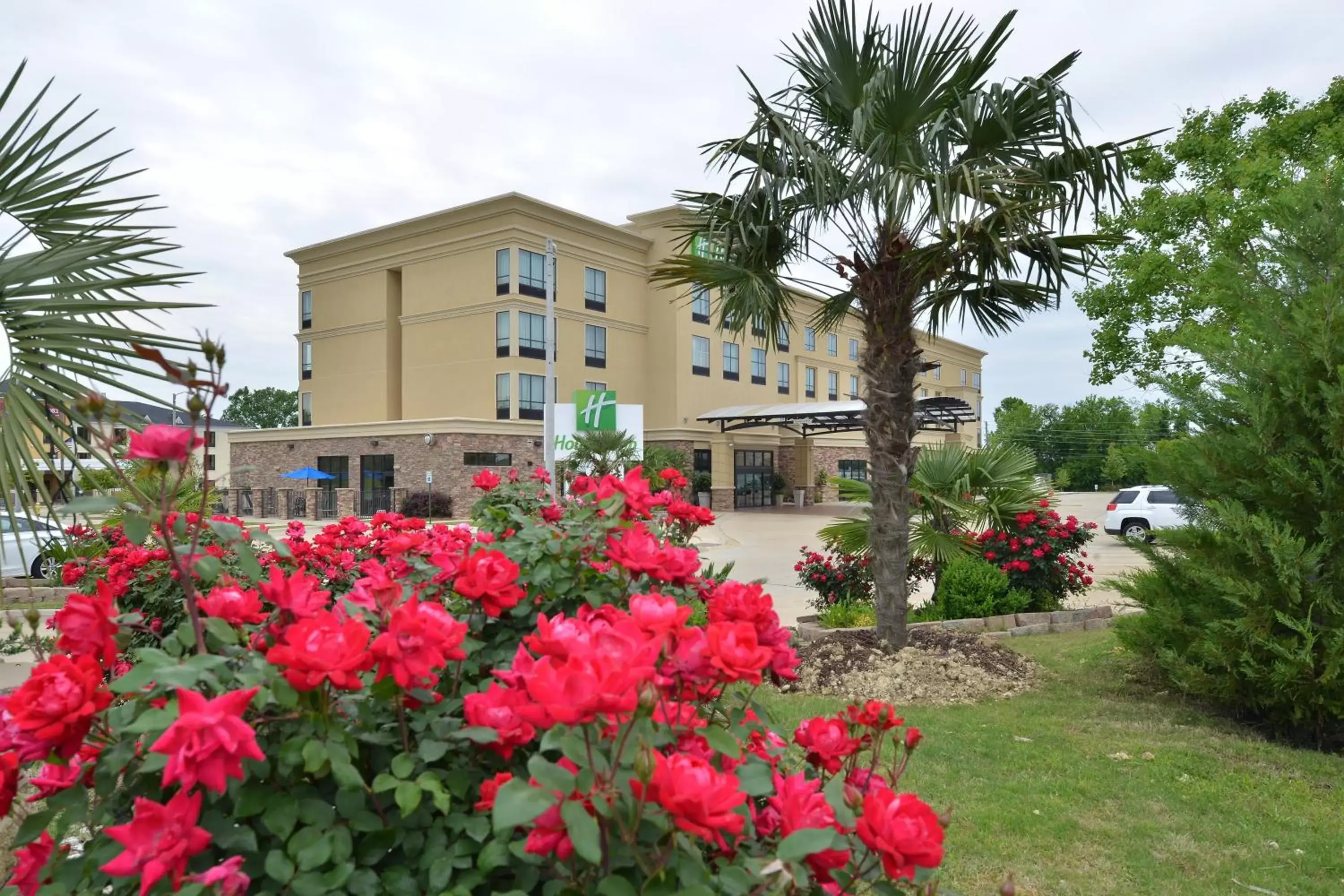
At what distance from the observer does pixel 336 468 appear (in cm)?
3453

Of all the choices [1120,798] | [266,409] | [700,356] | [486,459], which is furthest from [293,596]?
[266,409]

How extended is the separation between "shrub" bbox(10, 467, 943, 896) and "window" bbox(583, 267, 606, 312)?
35070mm

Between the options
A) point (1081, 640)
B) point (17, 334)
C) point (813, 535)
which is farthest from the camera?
point (813, 535)

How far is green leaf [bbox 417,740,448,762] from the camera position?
4.50 ft

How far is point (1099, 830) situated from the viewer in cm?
394

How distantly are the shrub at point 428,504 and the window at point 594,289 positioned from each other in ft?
34.9

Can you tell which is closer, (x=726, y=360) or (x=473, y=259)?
(x=473, y=259)

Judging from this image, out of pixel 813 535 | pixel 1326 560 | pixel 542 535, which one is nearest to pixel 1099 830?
pixel 1326 560

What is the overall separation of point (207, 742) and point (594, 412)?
80.0 feet

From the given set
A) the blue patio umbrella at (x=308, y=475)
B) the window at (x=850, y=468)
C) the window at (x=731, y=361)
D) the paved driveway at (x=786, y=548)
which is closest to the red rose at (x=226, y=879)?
the paved driveway at (x=786, y=548)

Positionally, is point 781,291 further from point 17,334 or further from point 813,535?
point 813,535

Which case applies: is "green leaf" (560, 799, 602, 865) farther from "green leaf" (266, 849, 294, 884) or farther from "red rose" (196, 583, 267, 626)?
"red rose" (196, 583, 267, 626)

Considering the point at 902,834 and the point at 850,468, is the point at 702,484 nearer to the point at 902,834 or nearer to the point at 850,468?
the point at 850,468

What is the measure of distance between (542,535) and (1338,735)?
224 inches
